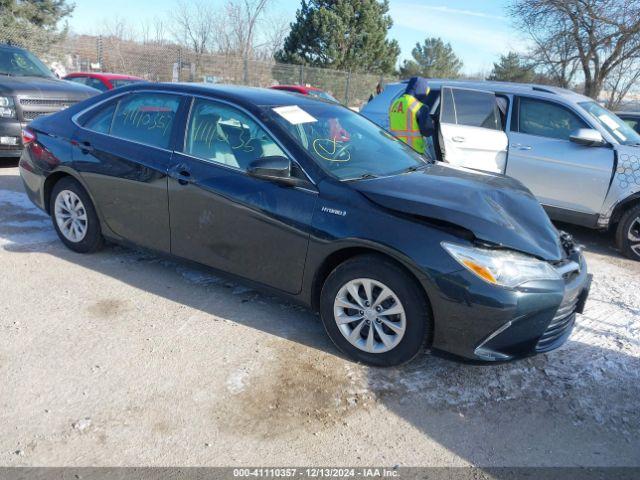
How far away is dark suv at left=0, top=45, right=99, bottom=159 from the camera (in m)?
7.83

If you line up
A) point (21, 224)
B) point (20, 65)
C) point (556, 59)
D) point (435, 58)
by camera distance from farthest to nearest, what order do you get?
point (435, 58) → point (556, 59) → point (20, 65) → point (21, 224)

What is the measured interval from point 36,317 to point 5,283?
2.49ft

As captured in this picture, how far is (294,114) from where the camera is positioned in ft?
13.1

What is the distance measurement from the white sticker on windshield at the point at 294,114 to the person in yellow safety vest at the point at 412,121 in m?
2.83

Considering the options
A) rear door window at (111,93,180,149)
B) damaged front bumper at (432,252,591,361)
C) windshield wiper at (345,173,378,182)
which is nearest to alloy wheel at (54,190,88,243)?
rear door window at (111,93,180,149)

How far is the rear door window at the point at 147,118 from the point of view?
4.26m

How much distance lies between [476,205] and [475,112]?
3.69m

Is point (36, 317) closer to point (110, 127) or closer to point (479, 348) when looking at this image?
point (110, 127)

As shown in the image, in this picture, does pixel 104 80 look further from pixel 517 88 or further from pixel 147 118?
Answer: pixel 517 88

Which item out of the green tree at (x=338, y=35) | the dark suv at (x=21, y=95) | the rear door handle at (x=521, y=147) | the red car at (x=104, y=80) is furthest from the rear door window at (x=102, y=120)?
the green tree at (x=338, y=35)

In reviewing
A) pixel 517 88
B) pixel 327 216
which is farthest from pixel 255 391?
pixel 517 88

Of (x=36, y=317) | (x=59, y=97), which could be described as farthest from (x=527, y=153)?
(x=59, y=97)

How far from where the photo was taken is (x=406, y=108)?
22.0 feet

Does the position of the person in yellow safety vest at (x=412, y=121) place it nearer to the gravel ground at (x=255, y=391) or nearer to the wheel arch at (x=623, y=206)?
the wheel arch at (x=623, y=206)
